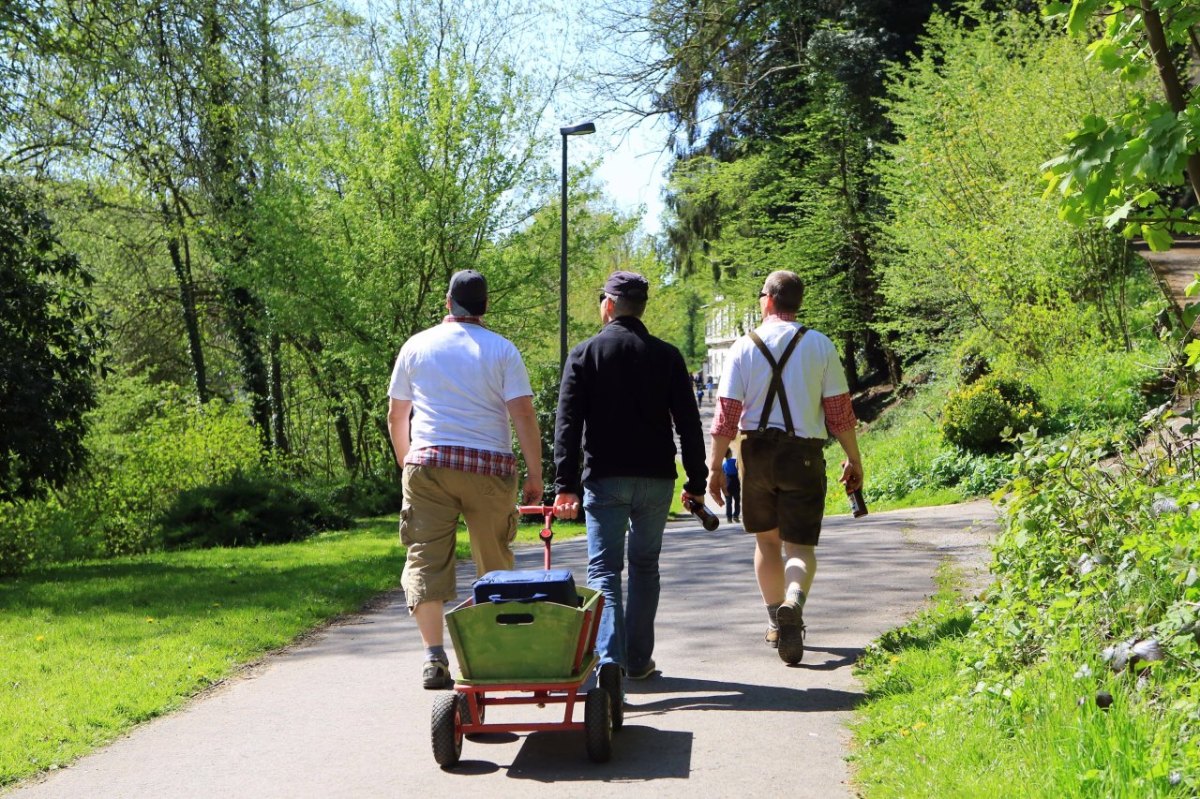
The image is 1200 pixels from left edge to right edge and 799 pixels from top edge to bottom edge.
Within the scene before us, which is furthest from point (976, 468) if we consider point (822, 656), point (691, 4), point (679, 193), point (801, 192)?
point (679, 193)

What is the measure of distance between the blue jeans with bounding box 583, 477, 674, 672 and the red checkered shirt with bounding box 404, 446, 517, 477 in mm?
512

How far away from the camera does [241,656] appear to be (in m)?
8.37

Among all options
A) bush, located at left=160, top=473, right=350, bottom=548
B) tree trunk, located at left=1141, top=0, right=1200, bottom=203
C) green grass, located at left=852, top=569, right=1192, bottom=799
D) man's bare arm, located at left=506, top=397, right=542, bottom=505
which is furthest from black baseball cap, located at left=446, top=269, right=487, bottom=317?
bush, located at left=160, top=473, right=350, bottom=548

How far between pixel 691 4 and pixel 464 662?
3132 cm

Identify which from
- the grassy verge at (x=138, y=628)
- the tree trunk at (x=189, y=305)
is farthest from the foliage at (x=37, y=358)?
the tree trunk at (x=189, y=305)

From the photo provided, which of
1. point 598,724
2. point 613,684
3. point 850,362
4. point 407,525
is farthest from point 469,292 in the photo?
point 850,362

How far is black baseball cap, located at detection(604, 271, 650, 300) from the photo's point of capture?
259 inches

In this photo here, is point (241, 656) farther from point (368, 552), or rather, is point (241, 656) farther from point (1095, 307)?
point (1095, 307)

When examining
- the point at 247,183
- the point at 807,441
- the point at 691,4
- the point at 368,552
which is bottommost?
the point at 368,552

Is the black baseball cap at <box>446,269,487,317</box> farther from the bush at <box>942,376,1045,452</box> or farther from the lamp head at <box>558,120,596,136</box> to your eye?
the lamp head at <box>558,120,596,136</box>

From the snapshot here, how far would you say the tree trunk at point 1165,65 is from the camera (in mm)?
4613

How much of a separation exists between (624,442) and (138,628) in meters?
5.00

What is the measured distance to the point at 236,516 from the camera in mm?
19469

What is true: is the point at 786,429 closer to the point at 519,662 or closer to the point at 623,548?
the point at 623,548
